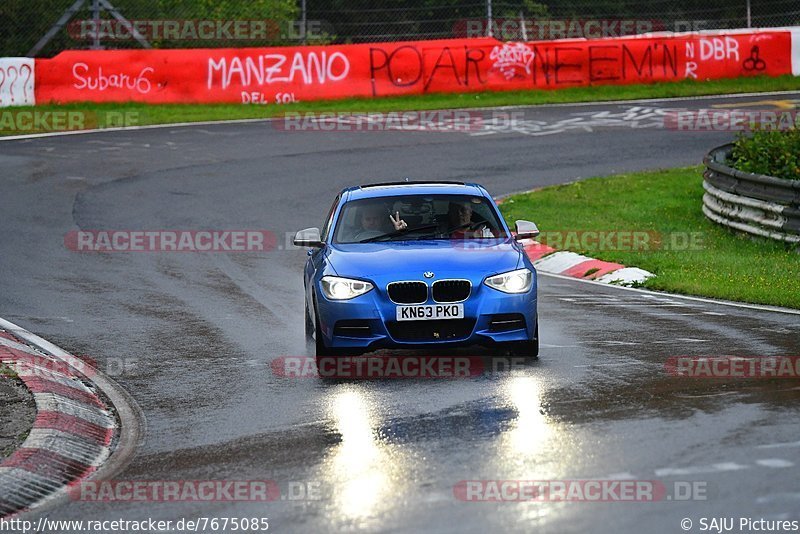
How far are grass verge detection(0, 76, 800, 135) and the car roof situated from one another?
19518 mm

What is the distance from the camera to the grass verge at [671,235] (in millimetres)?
15031

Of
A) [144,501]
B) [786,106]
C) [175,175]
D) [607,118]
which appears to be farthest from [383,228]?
[786,106]

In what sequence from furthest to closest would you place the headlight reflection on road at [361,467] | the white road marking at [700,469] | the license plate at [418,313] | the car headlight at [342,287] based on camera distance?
the car headlight at [342,287] < the license plate at [418,313] < the white road marking at [700,469] < the headlight reflection on road at [361,467]

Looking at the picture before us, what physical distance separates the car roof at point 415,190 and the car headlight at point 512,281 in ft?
5.09

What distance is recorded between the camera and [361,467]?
7598 millimetres

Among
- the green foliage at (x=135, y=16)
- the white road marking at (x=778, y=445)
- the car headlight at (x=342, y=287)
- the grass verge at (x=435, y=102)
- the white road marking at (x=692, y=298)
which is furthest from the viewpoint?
the green foliage at (x=135, y=16)

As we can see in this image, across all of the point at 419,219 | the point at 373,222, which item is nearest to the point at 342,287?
the point at 373,222

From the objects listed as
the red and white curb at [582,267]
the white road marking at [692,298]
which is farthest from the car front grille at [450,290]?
the red and white curb at [582,267]

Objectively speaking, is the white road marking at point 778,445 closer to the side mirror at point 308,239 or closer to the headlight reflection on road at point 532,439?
the headlight reflection on road at point 532,439

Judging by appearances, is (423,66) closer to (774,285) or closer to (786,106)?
(786,106)

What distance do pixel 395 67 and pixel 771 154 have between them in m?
15.8

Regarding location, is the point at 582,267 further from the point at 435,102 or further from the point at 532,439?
the point at 435,102

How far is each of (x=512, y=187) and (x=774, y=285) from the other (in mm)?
9280

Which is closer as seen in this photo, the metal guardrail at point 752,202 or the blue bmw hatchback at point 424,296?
the blue bmw hatchback at point 424,296
